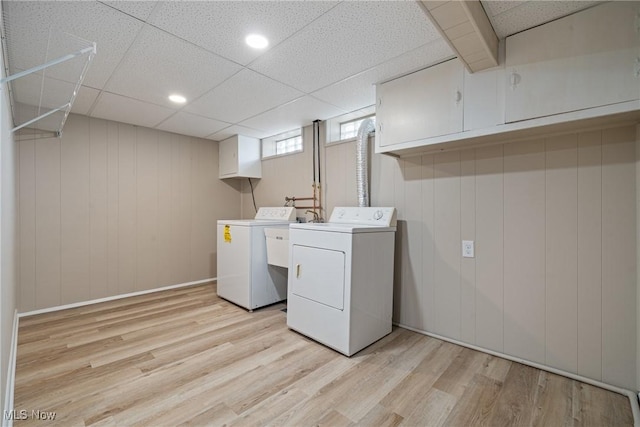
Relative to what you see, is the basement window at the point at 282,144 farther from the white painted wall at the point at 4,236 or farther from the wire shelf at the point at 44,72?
the white painted wall at the point at 4,236

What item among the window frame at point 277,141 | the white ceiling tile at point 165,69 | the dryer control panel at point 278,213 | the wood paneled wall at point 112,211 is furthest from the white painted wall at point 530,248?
the wood paneled wall at point 112,211

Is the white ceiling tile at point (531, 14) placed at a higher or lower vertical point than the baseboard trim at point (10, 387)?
higher

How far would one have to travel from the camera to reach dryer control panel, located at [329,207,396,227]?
2530 millimetres

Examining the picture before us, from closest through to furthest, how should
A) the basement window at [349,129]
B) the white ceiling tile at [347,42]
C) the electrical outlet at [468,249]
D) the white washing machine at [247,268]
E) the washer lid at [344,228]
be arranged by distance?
the white ceiling tile at [347,42]
the washer lid at [344,228]
the electrical outlet at [468,249]
the white washing machine at [247,268]
the basement window at [349,129]

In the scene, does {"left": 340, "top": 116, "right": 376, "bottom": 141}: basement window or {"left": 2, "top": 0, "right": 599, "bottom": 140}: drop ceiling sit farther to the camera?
{"left": 340, "top": 116, "right": 376, "bottom": 141}: basement window

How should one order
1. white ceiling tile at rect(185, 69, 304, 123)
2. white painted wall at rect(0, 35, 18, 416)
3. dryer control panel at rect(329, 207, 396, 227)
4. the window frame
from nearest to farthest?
1. white painted wall at rect(0, 35, 18, 416)
2. white ceiling tile at rect(185, 69, 304, 123)
3. dryer control panel at rect(329, 207, 396, 227)
4. the window frame

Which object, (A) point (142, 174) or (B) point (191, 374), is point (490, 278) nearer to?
(B) point (191, 374)

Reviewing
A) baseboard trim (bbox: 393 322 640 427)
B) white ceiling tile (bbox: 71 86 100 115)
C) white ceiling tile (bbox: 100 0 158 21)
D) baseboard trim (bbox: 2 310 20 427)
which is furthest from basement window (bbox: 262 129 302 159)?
baseboard trim (bbox: 2 310 20 427)

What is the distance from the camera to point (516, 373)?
1.90 metres

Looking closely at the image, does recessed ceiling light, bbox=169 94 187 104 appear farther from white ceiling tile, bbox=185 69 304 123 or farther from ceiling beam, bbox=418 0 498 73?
ceiling beam, bbox=418 0 498 73

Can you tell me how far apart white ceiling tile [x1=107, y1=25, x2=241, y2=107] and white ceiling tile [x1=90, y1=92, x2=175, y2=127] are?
0.19 metres

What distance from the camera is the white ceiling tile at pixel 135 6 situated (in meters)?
1.48

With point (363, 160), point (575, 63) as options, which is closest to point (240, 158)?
point (363, 160)

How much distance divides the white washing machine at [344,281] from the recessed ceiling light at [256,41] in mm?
1348
